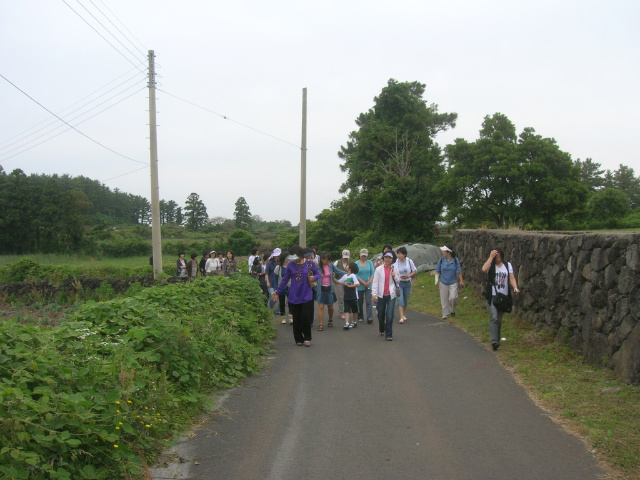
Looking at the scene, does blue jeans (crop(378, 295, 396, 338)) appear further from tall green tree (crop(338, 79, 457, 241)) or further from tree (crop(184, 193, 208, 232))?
tree (crop(184, 193, 208, 232))

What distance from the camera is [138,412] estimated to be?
5047mm

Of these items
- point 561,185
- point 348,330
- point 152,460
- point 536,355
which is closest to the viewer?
point 152,460

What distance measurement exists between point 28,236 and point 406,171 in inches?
1130

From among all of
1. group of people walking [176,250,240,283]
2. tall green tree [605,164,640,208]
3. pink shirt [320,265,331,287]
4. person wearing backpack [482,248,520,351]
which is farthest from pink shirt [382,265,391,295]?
tall green tree [605,164,640,208]

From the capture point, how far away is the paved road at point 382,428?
482 centimetres

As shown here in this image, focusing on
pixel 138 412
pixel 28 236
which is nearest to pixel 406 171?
pixel 28 236

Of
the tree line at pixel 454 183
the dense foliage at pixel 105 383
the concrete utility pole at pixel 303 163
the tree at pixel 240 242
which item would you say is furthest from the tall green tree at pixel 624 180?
A: the dense foliage at pixel 105 383

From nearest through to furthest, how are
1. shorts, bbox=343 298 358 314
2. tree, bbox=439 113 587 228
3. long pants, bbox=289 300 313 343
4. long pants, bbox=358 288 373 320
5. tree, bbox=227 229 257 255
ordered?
long pants, bbox=289 300 313 343 < shorts, bbox=343 298 358 314 < long pants, bbox=358 288 373 320 < tree, bbox=439 113 587 228 < tree, bbox=227 229 257 255

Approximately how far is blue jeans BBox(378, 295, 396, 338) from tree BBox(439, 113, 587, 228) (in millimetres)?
17830

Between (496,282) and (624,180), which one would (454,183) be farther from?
(624,180)

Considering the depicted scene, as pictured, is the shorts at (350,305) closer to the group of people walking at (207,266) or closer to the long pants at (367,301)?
the long pants at (367,301)

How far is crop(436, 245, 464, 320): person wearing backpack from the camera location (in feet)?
43.2

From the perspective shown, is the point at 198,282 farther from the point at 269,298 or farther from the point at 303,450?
the point at 303,450

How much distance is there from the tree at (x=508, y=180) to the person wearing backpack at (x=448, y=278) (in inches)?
589
